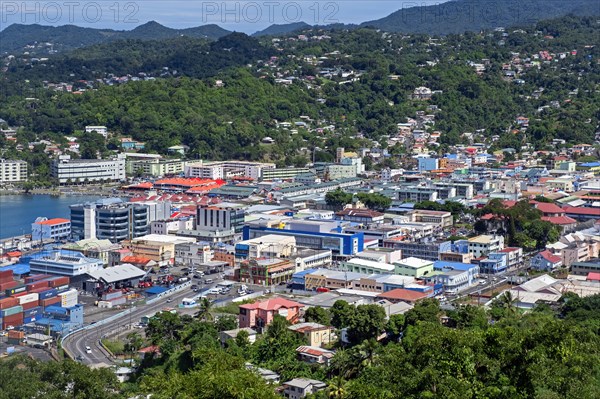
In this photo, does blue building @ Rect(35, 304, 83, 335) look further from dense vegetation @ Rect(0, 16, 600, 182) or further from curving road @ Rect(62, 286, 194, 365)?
dense vegetation @ Rect(0, 16, 600, 182)

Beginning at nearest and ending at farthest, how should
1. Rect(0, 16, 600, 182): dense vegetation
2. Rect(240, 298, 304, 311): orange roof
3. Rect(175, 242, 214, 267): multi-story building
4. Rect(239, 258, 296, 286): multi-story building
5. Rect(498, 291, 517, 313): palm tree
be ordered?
1. Rect(240, 298, 304, 311): orange roof
2. Rect(498, 291, 517, 313): palm tree
3. Rect(239, 258, 296, 286): multi-story building
4. Rect(175, 242, 214, 267): multi-story building
5. Rect(0, 16, 600, 182): dense vegetation

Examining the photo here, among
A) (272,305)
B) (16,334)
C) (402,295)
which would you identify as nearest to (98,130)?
(16,334)

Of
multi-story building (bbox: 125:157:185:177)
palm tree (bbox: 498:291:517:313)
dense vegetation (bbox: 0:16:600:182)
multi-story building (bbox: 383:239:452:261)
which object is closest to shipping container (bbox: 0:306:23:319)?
palm tree (bbox: 498:291:517:313)

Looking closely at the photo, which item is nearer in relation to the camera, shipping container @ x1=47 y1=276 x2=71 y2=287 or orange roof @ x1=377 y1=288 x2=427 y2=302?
orange roof @ x1=377 y1=288 x2=427 y2=302

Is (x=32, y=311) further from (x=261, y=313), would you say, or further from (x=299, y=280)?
(x=299, y=280)

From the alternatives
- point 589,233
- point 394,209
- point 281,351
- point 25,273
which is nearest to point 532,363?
point 281,351

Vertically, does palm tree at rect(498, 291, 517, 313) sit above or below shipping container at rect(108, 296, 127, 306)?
above

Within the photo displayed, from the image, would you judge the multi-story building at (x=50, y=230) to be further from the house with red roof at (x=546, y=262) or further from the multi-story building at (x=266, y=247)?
the house with red roof at (x=546, y=262)

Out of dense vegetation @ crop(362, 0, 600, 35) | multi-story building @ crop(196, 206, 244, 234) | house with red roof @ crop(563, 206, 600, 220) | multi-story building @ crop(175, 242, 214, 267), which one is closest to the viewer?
multi-story building @ crop(175, 242, 214, 267)

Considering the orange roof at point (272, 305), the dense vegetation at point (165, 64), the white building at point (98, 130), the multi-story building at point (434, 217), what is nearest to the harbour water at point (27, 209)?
the white building at point (98, 130)
